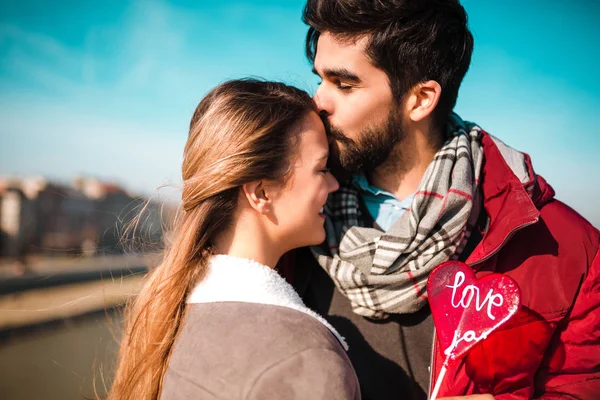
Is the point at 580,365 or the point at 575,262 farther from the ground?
the point at 575,262

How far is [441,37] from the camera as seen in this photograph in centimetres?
217

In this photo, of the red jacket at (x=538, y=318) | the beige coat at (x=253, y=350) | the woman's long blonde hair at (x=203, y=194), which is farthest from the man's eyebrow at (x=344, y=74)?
the beige coat at (x=253, y=350)

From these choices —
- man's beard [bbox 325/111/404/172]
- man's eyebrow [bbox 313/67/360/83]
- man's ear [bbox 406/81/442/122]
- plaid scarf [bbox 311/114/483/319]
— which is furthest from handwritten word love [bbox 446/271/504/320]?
man's eyebrow [bbox 313/67/360/83]

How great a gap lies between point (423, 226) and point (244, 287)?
2.69 feet

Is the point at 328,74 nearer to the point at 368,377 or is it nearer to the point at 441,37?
the point at 441,37

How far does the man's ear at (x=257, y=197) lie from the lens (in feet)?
5.56

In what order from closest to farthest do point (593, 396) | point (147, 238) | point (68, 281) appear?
point (593, 396) → point (147, 238) → point (68, 281)

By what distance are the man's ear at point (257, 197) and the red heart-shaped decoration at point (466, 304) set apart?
698 mm

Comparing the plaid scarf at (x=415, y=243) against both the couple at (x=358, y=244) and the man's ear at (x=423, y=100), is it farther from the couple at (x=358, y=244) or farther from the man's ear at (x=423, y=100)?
the man's ear at (x=423, y=100)

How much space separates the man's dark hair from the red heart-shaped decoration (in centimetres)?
97

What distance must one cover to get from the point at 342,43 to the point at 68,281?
16.9 meters

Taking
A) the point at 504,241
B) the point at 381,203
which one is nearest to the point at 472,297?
the point at 504,241

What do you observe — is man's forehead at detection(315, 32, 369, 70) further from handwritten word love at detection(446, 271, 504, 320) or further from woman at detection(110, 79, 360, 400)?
handwritten word love at detection(446, 271, 504, 320)

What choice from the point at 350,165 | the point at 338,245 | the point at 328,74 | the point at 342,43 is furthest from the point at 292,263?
the point at 342,43
